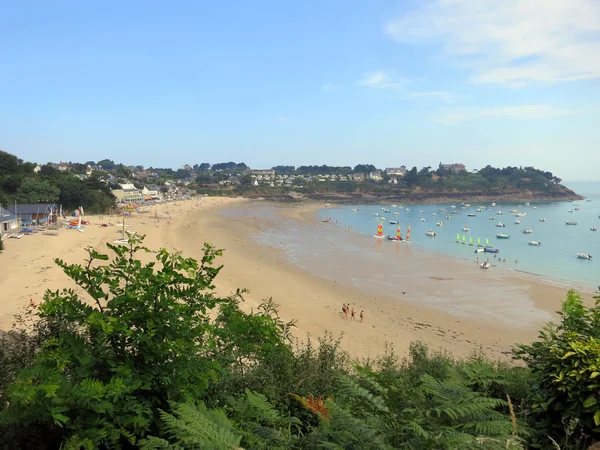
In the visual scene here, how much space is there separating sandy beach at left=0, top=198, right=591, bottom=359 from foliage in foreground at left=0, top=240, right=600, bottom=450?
5.92 meters

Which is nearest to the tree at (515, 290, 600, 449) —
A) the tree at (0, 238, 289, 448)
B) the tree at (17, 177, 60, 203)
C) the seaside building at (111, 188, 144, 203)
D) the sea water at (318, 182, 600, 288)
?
the tree at (0, 238, 289, 448)

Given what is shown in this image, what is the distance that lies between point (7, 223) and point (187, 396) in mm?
42525

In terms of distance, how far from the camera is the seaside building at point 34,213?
45.1 meters

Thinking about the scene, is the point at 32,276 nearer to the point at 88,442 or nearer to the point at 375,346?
Answer: the point at 375,346

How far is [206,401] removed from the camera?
4.83 m

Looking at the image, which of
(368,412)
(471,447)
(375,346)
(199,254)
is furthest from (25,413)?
(199,254)

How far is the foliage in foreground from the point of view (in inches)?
126

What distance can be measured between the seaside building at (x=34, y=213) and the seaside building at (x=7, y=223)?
19.0 ft

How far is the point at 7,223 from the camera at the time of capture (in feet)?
124

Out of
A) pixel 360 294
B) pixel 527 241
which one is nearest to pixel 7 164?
pixel 360 294

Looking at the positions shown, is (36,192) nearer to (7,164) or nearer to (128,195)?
(7,164)

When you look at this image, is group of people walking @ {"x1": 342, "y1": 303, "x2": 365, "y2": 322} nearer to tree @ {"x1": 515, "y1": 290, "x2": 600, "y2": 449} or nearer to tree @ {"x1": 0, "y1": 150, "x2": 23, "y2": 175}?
tree @ {"x1": 515, "y1": 290, "x2": 600, "y2": 449}

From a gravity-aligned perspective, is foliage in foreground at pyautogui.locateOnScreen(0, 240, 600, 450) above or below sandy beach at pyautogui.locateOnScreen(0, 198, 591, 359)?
above

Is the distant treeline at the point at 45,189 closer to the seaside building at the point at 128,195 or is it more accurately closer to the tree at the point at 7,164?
the tree at the point at 7,164
